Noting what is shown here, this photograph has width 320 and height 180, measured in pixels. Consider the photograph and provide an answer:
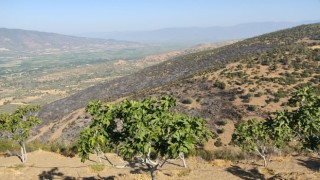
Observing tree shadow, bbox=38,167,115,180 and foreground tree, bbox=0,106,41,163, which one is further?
foreground tree, bbox=0,106,41,163

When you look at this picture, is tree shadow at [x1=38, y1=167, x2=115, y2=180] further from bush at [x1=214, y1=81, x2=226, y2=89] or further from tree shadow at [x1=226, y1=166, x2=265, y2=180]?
bush at [x1=214, y1=81, x2=226, y2=89]

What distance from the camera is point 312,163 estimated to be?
25.6 meters

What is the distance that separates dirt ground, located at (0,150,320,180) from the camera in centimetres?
2192

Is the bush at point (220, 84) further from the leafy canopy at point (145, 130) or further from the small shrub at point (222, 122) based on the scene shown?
the leafy canopy at point (145, 130)

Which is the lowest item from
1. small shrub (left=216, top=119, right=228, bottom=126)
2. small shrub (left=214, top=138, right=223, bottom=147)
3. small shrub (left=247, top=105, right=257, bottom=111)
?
small shrub (left=214, top=138, right=223, bottom=147)

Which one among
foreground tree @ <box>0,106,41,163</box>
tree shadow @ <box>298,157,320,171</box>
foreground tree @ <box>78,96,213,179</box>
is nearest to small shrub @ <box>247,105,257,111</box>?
tree shadow @ <box>298,157,320,171</box>

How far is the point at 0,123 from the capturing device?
2748 cm

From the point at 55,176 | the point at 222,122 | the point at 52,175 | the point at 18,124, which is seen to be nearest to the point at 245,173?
the point at 55,176

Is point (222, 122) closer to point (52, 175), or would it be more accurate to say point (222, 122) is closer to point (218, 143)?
point (218, 143)

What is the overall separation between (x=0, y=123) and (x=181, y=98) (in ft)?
96.1

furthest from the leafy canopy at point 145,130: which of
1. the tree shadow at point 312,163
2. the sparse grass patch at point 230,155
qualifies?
the sparse grass patch at point 230,155

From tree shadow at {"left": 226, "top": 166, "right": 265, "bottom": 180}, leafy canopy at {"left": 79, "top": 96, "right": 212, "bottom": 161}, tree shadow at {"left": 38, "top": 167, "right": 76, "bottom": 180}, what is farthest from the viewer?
tree shadow at {"left": 38, "top": 167, "right": 76, "bottom": 180}

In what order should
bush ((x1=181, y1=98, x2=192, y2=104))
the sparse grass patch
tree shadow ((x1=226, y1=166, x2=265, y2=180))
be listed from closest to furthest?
tree shadow ((x1=226, y1=166, x2=265, y2=180)) < the sparse grass patch < bush ((x1=181, y1=98, x2=192, y2=104))

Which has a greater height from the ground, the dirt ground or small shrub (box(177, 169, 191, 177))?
small shrub (box(177, 169, 191, 177))
